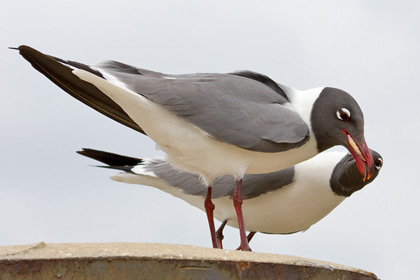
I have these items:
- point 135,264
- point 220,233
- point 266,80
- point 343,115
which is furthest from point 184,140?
point 135,264

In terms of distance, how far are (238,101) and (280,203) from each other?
6.89 feet

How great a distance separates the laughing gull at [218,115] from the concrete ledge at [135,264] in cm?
212

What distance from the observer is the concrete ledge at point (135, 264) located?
9.89 ft

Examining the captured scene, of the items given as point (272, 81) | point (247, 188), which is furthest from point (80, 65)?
point (247, 188)

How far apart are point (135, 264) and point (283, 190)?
4481 millimetres

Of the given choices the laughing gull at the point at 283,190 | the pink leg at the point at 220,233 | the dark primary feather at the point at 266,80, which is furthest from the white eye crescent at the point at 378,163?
the dark primary feather at the point at 266,80

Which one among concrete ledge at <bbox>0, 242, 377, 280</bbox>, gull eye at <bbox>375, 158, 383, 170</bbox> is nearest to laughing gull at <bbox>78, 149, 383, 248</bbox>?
gull eye at <bbox>375, 158, 383, 170</bbox>

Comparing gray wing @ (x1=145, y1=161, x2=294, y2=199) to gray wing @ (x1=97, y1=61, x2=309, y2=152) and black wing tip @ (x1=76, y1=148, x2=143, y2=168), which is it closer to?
black wing tip @ (x1=76, y1=148, x2=143, y2=168)

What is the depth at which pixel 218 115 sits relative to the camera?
17.9ft

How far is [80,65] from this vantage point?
542cm

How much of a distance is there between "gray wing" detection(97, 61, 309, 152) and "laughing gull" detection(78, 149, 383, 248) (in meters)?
1.73

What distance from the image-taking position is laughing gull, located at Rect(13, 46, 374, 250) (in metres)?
5.41

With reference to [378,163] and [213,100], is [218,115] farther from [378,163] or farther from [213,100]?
[378,163]

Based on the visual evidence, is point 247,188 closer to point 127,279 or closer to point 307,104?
point 307,104
